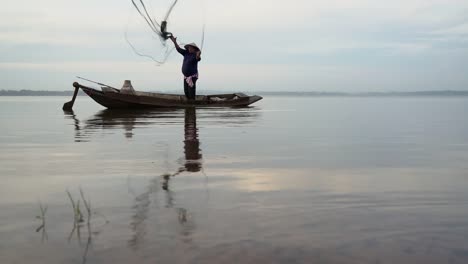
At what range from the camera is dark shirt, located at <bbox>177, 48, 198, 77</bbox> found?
22.1 metres

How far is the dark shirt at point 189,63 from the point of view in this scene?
2212 centimetres

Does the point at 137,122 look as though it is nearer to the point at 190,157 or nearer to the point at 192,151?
the point at 192,151

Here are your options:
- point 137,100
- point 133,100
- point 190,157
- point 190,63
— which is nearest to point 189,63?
point 190,63

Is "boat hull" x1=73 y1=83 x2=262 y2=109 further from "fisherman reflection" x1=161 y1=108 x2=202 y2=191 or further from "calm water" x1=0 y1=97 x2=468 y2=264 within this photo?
"calm water" x1=0 y1=97 x2=468 y2=264

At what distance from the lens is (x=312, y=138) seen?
1074 cm

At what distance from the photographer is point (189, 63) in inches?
877

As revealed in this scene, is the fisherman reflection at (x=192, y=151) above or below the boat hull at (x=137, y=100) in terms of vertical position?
below

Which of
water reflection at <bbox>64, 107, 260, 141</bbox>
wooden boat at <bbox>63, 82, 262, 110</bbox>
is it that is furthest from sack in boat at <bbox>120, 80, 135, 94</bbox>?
water reflection at <bbox>64, 107, 260, 141</bbox>

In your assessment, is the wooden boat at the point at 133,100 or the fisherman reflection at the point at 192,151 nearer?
the fisherman reflection at the point at 192,151

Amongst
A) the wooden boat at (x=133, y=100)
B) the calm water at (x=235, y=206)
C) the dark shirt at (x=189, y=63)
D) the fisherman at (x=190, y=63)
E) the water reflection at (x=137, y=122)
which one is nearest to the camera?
the calm water at (x=235, y=206)

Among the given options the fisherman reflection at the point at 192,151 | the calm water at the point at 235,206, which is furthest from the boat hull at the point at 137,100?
the calm water at the point at 235,206

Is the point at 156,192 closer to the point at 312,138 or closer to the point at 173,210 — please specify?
the point at 173,210

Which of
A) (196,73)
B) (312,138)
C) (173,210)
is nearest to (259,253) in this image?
(173,210)

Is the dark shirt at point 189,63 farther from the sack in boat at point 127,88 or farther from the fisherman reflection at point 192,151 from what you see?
the fisherman reflection at point 192,151
